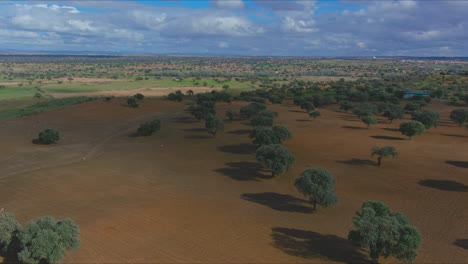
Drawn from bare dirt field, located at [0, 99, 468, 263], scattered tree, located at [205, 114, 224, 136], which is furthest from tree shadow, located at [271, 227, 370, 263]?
scattered tree, located at [205, 114, 224, 136]

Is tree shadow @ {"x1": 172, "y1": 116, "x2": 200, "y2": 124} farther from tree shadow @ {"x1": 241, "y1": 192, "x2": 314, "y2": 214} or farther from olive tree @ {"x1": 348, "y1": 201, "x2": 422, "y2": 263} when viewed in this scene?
olive tree @ {"x1": 348, "y1": 201, "x2": 422, "y2": 263}

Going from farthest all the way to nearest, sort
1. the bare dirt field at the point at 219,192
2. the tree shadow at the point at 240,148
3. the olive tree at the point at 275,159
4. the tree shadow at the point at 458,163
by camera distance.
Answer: the tree shadow at the point at 240,148
the tree shadow at the point at 458,163
the olive tree at the point at 275,159
the bare dirt field at the point at 219,192

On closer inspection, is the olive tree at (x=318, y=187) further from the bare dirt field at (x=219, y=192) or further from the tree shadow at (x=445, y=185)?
the tree shadow at (x=445, y=185)

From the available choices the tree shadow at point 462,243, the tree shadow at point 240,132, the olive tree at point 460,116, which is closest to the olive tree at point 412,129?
the olive tree at point 460,116

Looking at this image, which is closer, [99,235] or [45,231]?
[45,231]

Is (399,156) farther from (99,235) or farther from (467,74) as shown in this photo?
(467,74)

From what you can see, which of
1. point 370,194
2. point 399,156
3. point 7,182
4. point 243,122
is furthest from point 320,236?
point 243,122
